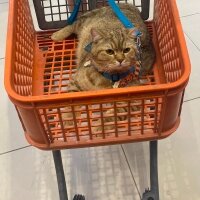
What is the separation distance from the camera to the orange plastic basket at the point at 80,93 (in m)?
0.66

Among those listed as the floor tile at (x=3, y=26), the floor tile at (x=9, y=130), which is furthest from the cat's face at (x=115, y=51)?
the floor tile at (x=3, y=26)

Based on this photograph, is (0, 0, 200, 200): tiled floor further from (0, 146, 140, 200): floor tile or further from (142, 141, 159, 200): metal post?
(142, 141, 159, 200): metal post

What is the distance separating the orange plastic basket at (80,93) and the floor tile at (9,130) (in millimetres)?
397

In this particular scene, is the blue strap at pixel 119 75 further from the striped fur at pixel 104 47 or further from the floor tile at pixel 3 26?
the floor tile at pixel 3 26

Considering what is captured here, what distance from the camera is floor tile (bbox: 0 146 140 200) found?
1.17m

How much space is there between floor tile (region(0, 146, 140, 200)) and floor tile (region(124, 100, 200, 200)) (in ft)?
0.16

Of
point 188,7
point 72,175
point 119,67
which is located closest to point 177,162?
point 72,175

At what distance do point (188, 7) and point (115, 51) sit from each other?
47.2 inches

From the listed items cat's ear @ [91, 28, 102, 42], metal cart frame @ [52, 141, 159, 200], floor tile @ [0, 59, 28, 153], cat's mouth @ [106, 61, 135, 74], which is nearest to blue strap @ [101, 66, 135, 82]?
cat's mouth @ [106, 61, 135, 74]

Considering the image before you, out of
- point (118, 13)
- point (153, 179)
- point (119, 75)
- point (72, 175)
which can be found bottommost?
point (72, 175)

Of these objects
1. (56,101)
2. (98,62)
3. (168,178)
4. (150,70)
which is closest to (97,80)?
(98,62)

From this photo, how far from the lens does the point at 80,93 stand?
0.65 metres

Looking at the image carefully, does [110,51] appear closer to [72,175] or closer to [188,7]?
[72,175]

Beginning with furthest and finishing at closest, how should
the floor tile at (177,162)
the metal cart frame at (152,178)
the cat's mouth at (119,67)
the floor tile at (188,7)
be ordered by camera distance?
the floor tile at (188,7), the floor tile at (177,162), the metal cart frame at (152,178), the cat's mouth at (119,67)
